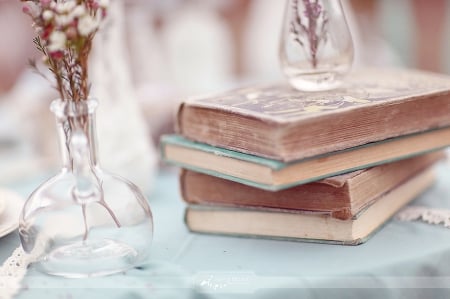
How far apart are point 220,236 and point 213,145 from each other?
5.0 inches

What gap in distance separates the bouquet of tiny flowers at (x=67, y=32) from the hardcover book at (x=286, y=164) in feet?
0.63

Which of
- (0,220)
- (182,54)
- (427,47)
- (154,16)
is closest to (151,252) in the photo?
(0,220)

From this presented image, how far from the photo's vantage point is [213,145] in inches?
35.3

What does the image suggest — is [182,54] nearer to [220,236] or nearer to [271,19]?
[271,19]

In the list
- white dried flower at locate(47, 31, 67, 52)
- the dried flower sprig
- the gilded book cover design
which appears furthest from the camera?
the dried flower sprig

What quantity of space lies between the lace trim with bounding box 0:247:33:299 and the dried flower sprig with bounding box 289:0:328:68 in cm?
45

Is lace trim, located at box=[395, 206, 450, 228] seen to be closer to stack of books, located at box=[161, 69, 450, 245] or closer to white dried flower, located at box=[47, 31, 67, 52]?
stack of books, located at box=[161, 69, 450, 245]

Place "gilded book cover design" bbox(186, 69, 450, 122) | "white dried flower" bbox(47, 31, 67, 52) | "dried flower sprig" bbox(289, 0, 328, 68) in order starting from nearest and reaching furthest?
1. "white dried flower" bbox(47, 31, 67, 52)
2. "gilded book cover design" bbox(186, 69, 450, 122)
3. "dried flower sprig" bbox(289, 0, 328, 68)

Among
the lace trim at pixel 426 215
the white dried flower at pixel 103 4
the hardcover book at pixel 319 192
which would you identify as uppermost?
the white dried flower at pixel 103 4

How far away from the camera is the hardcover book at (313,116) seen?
790mm

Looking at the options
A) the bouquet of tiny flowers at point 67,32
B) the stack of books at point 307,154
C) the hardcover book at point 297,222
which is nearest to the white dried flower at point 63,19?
the bouquet of tiny flowers at point 67,32

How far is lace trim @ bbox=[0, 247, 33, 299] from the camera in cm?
77

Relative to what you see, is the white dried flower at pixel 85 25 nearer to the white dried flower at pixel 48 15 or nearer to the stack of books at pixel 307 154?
the white dried flower at pixel 48 15

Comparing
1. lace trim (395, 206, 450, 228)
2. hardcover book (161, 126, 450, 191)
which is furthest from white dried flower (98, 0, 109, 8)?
lace trim (395, 206, 450, 228)
